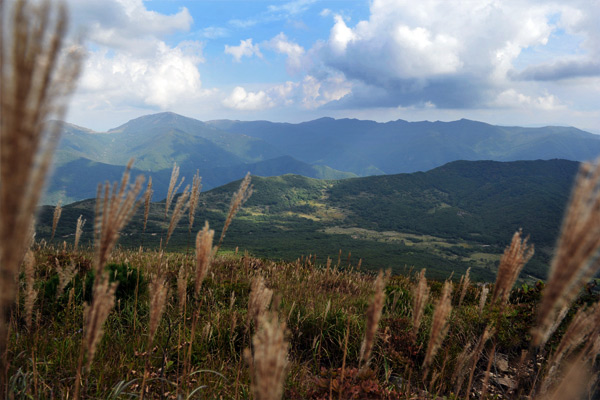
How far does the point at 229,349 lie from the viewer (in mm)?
4766

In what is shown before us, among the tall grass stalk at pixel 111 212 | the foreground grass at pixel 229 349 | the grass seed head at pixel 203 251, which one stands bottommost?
the foreground grass at pixel 229 349

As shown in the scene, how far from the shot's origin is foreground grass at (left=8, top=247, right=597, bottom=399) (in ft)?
10.6

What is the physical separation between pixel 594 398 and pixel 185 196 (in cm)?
588

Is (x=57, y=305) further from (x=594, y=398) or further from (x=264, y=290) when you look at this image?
(x=594, y=398)

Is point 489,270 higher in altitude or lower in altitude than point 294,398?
lower

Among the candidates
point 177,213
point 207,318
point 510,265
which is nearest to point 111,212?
point 177,213

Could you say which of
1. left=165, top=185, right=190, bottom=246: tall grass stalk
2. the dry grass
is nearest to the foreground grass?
the dry grass

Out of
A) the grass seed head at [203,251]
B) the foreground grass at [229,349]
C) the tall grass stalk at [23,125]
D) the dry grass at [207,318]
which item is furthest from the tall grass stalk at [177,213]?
the tall grass stalk at [23,125]

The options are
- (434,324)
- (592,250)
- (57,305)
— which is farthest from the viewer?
(57,305)

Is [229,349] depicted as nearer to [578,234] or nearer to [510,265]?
[510,265]

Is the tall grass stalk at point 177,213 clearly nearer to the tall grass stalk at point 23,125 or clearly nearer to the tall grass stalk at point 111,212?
the tall grass stalk at point 111,212

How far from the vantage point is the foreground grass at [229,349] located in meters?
3.22

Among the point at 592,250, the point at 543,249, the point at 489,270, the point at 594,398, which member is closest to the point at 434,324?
the point at 592,250

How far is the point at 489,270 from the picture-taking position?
12550cm
